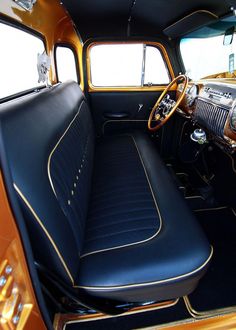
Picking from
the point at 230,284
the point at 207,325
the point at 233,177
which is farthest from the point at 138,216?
the point at 233,177

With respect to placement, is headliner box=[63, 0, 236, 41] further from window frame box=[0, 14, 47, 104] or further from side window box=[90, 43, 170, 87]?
window frame box=[0, 14, 47, 104]

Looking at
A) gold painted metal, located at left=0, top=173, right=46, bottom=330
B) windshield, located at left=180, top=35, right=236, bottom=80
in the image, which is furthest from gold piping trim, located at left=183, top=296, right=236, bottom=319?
windshield, located at left=180, top=35, right=236, bottom=80

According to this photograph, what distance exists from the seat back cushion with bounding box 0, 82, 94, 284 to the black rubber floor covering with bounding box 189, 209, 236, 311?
2.46 feet

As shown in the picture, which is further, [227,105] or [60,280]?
[227,105]

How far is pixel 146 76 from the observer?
2.52m

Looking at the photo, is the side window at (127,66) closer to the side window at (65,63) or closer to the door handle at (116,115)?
the side window at (65,63)

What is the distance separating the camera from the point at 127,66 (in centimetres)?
253

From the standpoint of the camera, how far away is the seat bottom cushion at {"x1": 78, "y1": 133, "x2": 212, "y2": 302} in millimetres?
791

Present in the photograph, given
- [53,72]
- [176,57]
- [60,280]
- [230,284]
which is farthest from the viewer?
[176,57]

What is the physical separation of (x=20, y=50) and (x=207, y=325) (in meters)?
1.93

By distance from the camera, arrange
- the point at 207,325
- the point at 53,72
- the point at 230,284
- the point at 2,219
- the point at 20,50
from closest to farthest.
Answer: the point at 2,219 < the point at 207,325 < the point at 230,284 < the point at 20,50 < the point at 53,72

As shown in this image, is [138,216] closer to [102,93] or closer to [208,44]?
[102,93]

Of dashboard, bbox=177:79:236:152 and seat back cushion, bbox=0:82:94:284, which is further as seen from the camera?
dashboard, bbox=177:79:236:152

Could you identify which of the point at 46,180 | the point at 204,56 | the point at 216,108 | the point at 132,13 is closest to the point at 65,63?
the point at 132,13
